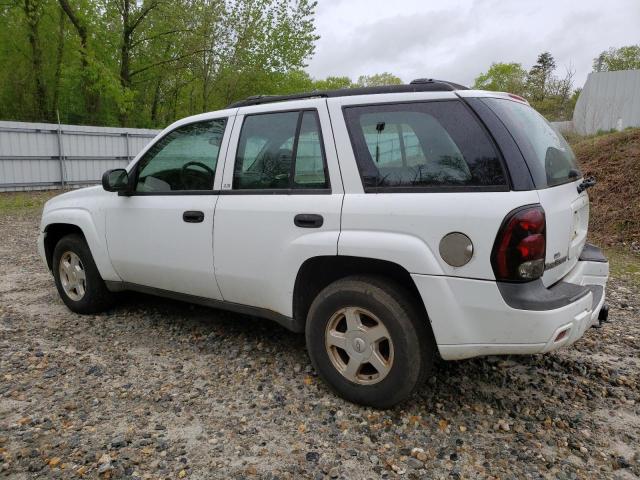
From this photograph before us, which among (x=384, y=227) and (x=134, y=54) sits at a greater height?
(x=134, y=54)

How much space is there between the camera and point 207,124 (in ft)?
11.8

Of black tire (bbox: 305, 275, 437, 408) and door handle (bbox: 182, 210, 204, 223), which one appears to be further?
door handle (bbox: 182, 210, 204, 223)

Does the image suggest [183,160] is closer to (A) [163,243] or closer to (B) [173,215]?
(B) [173,215]

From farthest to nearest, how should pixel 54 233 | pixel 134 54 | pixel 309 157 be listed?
pixel 134 54 < pixel 54 233 < pixel 309 157

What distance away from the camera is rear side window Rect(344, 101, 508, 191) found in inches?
97.1

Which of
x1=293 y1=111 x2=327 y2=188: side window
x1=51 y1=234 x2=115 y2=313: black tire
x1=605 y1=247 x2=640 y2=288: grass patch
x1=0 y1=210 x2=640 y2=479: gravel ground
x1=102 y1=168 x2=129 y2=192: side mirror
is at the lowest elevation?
x1=0 y1=210 x2=640 y2=479: gravel ground

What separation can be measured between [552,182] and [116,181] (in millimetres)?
3115

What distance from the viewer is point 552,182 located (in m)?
2.56

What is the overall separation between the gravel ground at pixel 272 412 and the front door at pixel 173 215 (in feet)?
1.91

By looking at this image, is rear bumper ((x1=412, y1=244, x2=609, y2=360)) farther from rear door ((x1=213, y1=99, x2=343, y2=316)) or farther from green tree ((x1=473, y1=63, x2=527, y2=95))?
green tree ((x1=473, y1=63, x2=527, y2=95))

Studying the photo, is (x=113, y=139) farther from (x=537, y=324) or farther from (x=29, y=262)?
(x=537, y=324)

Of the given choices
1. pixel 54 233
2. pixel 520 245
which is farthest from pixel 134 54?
pixel 520 245

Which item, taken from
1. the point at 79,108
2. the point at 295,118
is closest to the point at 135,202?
the point at 295,118

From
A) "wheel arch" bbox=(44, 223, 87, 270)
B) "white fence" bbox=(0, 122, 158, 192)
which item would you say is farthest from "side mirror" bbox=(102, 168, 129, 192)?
"white fence" bbox=(0, 122, 158, 192)
